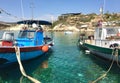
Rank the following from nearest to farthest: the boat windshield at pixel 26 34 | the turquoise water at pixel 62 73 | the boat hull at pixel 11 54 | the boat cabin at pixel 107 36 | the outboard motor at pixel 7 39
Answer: the turquoise water at pixel 62 73 → the boat hull at pixel 11 54 → the outboard motor at pixel 7 39 → the boat cabin at pixel 107 36 → the boat windshield at pixel 26 34

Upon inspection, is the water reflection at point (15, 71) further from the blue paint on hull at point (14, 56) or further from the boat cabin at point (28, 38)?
the boat cabin at point (28, 38)

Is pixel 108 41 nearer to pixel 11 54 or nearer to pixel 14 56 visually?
pixel 14 56

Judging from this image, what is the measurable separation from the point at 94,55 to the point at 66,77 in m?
10.5

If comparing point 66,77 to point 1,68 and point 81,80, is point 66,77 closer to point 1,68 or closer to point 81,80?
point 81,80

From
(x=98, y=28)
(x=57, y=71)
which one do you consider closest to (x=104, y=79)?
(x=57, y=71)

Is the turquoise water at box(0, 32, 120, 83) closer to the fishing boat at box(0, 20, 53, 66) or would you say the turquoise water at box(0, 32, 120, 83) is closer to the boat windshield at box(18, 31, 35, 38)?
the fishing boat at box(0, 20, 53, 66)

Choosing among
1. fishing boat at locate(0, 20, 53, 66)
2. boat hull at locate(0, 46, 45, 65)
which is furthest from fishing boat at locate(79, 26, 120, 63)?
boat hull at locate(0, 46, 45, 65)

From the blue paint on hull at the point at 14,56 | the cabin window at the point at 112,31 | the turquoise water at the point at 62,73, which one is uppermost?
the cabin window at the point at 112,31

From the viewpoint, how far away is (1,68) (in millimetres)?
18328

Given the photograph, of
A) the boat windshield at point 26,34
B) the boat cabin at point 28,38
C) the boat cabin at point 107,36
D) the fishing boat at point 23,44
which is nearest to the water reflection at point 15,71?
the fishing boat at point 23,44

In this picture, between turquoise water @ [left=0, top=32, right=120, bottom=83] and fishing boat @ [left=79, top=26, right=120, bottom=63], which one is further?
fishing boat @ [left=79, top=26, right=120, bottom=63]

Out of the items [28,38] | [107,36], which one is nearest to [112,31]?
[107,36]

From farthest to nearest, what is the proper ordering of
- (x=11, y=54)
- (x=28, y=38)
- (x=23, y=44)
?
(x=28, y=38), (x=23, y=44), (x=11, y=54)

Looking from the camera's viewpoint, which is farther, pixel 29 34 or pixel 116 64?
pixel 29 34
